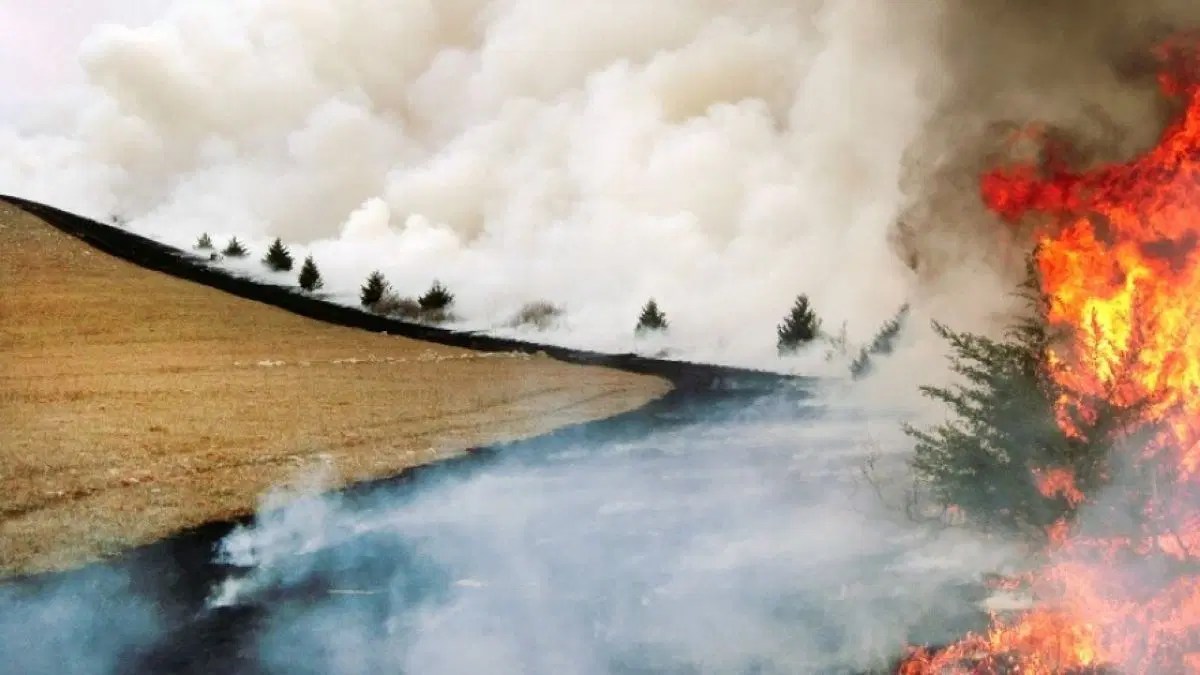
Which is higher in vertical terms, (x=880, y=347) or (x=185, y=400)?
(x=880, y=347)

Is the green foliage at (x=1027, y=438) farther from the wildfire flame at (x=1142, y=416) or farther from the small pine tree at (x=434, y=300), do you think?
the small pine tree at (x=434, y=300)

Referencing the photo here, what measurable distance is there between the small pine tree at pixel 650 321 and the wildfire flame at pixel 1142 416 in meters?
35.0

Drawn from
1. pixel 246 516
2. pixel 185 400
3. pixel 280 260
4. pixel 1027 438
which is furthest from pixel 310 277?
pixel 1027 438

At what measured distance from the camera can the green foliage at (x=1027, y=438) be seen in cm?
843

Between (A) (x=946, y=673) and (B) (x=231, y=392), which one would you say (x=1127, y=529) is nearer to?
(A) (x=946, y=673)

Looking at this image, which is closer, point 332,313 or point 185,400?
point 185,400

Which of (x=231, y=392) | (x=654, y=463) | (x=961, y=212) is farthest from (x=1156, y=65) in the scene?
(x=231, y=392)

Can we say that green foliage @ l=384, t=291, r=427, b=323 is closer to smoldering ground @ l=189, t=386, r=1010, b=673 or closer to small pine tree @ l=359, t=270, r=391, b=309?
small pine tree @ l=359, t=270, r=391, b=309

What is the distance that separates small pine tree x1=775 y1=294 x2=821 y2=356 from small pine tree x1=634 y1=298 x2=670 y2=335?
729 centimetres

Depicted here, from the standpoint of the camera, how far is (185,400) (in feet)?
67.2

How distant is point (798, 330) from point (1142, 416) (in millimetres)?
32355

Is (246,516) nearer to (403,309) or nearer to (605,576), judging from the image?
(605,576)

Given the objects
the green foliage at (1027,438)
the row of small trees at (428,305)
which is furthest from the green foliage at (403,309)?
the green foliage at (1027,438)

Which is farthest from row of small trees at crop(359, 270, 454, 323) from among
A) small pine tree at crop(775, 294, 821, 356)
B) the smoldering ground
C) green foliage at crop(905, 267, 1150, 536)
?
green foliage at crop(905, 267, 1150, 536)
